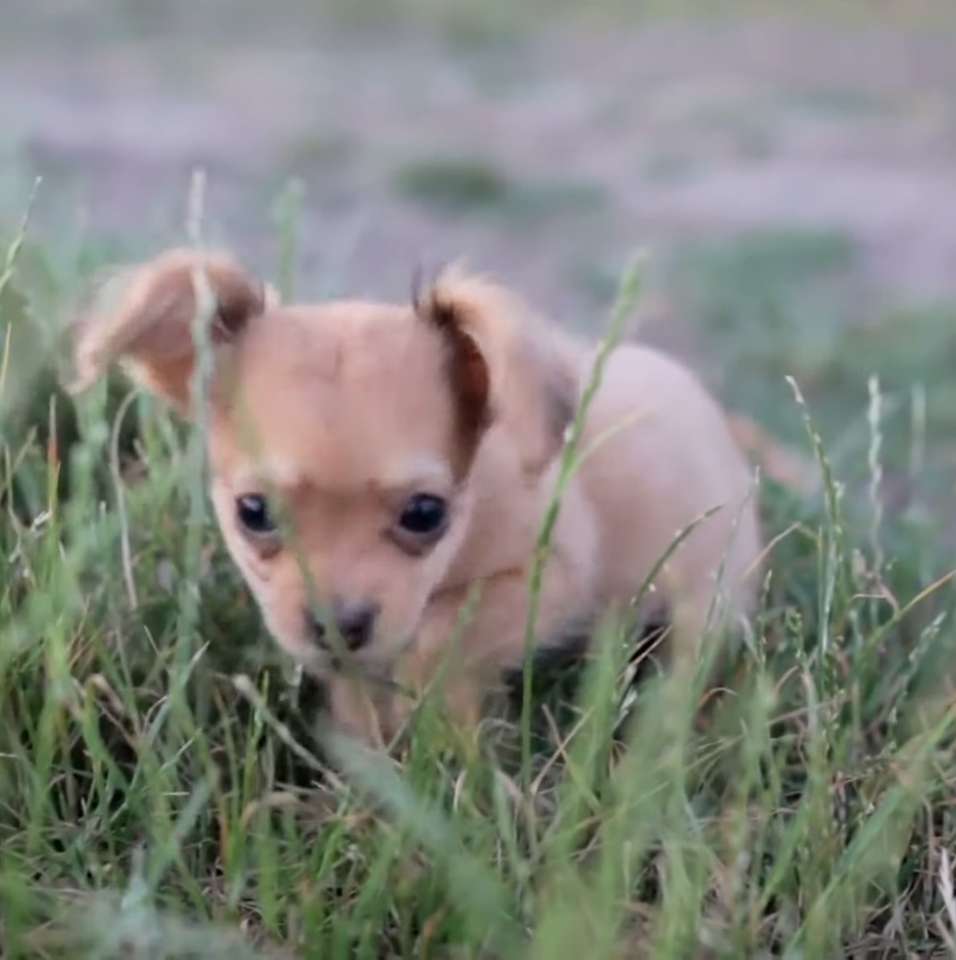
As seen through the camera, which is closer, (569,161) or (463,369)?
(463,369)

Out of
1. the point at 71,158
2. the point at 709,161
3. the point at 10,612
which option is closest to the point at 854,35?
the point at 709,161

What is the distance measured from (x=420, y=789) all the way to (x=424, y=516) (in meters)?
0.34

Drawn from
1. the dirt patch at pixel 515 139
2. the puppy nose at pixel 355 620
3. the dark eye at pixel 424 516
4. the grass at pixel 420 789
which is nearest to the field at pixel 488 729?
the grass at pixel 420 789

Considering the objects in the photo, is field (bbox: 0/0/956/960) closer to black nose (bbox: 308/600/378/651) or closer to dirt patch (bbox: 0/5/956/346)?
black nose (bbox: 308/600/378/651)

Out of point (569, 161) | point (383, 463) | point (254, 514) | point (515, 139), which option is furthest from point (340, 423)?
point (515, 139)

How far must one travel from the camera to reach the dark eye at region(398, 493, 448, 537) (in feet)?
5.91

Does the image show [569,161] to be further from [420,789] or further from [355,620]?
[420,789]

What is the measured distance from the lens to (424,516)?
1.83 metres

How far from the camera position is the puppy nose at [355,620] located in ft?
5.65

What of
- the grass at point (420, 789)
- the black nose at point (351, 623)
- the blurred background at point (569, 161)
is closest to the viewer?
the grass at point (420, 789)

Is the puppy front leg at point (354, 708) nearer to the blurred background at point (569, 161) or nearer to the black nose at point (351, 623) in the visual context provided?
the black nose at point (351, 623)

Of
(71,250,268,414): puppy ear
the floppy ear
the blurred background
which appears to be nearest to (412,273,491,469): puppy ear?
the floppy ear

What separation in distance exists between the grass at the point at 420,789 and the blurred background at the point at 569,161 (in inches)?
25.3

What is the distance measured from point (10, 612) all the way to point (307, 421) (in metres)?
0.41
